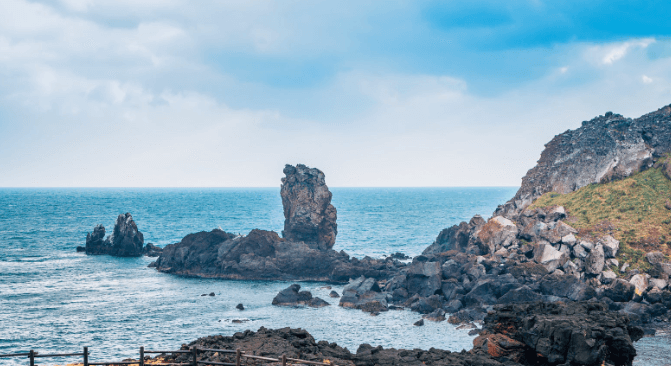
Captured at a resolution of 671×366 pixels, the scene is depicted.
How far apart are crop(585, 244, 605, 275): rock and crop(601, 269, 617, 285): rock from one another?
76 centimetres

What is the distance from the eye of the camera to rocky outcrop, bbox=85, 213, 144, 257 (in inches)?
3632

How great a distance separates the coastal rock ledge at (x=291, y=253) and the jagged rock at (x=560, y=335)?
42.4 metres

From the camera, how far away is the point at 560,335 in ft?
73.2

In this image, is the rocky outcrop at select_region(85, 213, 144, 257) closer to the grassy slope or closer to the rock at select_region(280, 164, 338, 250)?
the rock at select_region(280, 164, 338, 250)

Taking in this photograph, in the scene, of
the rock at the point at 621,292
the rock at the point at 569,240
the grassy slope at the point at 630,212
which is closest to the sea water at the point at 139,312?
the rock at the point at 621,292

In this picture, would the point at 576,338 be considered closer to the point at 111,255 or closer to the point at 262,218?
the point at 111,255

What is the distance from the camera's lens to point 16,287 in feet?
208

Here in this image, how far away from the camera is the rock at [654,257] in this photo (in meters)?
50.9

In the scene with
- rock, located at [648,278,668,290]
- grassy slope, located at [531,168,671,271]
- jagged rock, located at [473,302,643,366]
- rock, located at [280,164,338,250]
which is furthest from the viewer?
rock, located at [280,164,338,250]

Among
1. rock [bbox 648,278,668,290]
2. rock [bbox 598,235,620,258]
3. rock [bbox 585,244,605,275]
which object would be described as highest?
rock [bbox 598,235,620,258]

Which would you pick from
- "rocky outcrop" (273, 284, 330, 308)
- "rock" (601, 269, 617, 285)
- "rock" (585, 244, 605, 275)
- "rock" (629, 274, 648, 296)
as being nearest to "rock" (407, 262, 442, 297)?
"rocky outcrop" (273, 284, 330, 308)

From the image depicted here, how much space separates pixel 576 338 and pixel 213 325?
3620 cm

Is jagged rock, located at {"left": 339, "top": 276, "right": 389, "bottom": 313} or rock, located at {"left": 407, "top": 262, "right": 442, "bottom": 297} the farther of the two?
rock, located at {"left": 407, "top": 262, "right": 442, "bottom": 297}

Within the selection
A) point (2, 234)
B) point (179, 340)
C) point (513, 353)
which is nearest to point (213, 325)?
point (179, 340)
